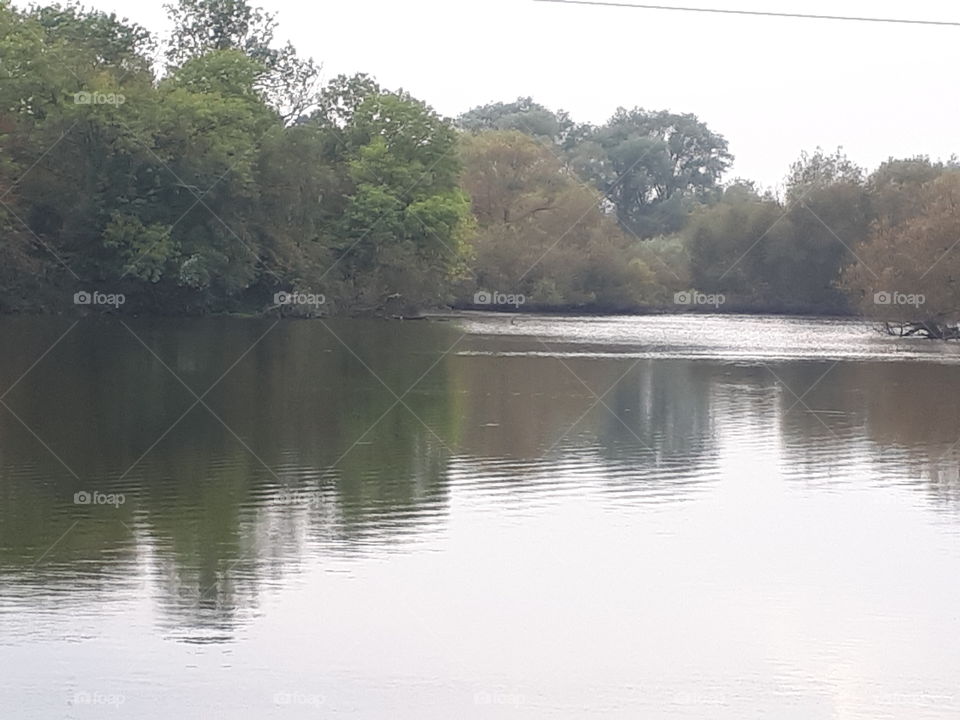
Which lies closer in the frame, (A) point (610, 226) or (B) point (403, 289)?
(B) point (403, 289)

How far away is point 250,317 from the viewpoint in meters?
69.1

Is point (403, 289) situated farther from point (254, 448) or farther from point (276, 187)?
point (254, 448)

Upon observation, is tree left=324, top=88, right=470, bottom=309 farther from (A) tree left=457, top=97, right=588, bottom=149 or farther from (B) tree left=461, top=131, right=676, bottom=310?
(A) tree left=457, top=97, right=588, bottom=149

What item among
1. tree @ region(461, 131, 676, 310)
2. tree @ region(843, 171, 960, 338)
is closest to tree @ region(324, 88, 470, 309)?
tree @ region(461, 131, 676, 310)

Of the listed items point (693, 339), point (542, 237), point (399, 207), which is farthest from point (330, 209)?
point (693, 339)

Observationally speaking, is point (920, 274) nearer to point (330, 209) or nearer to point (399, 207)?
point (399, 207)

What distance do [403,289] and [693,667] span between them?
64.0 m

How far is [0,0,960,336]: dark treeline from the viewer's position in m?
60.6

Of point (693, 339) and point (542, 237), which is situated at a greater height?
point (542, 237)

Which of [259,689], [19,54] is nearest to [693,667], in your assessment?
[259,689]

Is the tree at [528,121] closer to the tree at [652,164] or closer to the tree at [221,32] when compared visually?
the tree at [652,164]

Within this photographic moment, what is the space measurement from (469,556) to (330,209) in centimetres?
6106

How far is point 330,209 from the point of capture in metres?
72.6

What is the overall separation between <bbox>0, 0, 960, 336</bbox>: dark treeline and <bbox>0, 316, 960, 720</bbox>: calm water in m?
34.7
